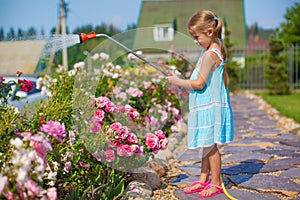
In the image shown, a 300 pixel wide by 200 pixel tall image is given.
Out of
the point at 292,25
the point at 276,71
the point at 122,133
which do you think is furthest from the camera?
the point at 292,25

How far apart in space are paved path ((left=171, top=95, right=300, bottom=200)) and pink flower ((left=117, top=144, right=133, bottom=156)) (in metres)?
0.51

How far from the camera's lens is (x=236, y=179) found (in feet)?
10.2

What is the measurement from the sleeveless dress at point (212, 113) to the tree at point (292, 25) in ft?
50.3

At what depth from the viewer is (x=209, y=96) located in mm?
2703

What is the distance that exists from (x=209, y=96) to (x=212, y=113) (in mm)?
113

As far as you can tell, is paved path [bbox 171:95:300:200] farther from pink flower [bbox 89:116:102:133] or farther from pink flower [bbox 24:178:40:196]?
pink flower [bbox 24:178:40:196]

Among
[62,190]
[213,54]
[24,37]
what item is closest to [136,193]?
[62,190]

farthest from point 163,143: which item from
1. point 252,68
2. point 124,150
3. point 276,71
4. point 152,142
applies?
point 252,68

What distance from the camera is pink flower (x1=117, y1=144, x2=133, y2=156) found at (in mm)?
2500

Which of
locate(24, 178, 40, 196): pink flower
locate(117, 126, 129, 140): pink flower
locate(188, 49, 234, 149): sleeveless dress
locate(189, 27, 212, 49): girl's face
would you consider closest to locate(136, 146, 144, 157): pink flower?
locate(117, 126, 129, 140): pink flower

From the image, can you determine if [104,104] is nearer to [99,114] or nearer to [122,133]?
[99,114]

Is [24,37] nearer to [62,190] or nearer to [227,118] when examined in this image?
[62,190]

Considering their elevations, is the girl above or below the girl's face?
below

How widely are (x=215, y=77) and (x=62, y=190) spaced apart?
1.20 metres
